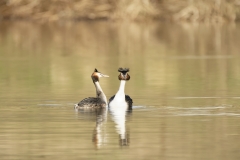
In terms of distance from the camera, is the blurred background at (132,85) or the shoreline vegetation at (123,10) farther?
the shoreline vegetation at (123,10)

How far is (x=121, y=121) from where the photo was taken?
12.5 m

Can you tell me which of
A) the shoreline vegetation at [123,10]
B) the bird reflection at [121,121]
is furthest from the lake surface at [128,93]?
the shoreline vegetation at [123,10]

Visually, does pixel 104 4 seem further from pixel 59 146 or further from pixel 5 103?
pixel 59 146

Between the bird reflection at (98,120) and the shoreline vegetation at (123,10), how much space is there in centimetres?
2769

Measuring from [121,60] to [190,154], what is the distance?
47.1 feet

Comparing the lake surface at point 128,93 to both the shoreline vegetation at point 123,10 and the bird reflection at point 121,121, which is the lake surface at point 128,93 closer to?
the bird reflection at point 121,121

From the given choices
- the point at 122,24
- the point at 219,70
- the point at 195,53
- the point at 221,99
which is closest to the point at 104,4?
the point at 122,24

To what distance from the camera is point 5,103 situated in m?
14.4

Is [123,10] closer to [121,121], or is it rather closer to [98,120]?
[98,120]

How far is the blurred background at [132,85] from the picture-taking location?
10.3m

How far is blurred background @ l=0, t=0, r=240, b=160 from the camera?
1033 cm


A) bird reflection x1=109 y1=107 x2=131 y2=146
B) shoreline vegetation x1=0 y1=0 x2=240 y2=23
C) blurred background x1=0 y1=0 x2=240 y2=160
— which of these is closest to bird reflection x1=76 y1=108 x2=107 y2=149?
blurred background x1=0 y1=0 x2=240 y2=160

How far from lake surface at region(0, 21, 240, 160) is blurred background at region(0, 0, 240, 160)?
0.5 inches

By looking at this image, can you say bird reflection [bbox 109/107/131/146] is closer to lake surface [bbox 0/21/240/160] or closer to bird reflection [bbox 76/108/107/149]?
lake surface [bbox 0/21/240/160]
